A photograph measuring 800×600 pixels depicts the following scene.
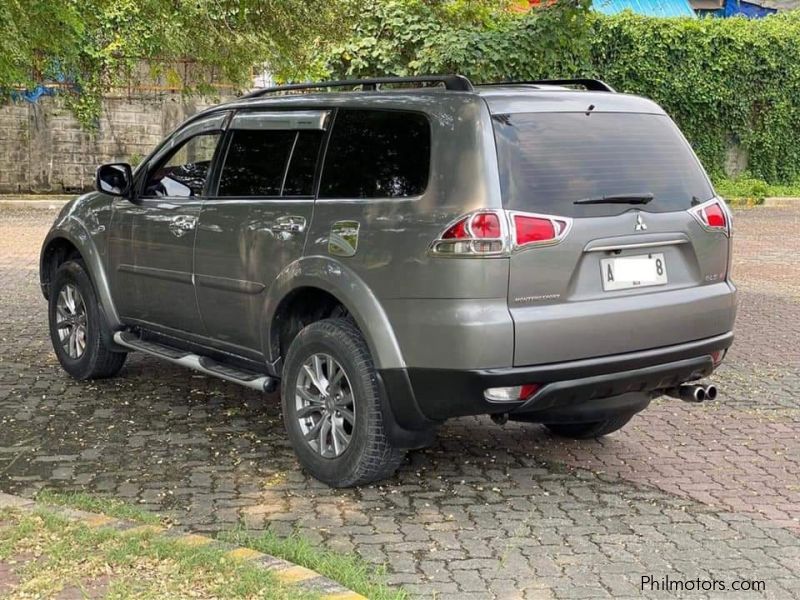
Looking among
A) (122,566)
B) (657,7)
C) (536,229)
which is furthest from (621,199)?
(657,7)

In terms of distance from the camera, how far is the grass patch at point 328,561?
13.5ft

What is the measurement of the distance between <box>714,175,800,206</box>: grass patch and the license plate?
708 inches

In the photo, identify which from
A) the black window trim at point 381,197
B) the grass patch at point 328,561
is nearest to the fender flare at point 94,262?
the black window trim at point 381,197

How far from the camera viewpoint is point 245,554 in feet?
14.0

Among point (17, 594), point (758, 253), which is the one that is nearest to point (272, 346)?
point (17, 594)

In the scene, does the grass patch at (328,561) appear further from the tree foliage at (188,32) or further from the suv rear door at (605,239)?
the tree foliage at (188,32)

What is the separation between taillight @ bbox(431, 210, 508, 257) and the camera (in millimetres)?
4840

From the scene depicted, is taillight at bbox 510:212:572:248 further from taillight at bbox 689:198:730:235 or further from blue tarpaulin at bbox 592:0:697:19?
Answer: blue tarpaulin at bbox 592:0:697:19

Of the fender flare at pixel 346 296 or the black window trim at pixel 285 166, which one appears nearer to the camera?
the fender flare at pixel 346 296

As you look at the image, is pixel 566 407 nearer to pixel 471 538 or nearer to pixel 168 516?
pixel 471 538

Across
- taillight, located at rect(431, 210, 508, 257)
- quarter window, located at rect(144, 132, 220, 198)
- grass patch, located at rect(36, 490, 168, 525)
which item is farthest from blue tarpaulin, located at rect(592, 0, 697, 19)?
grass patch, located at rect(36, 490, 168, 525)

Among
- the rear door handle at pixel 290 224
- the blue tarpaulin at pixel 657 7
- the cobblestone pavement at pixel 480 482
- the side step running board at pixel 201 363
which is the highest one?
the blue tarpaulin at pixel 657 7

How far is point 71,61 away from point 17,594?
3.90m

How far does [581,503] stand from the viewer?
5297 mm
